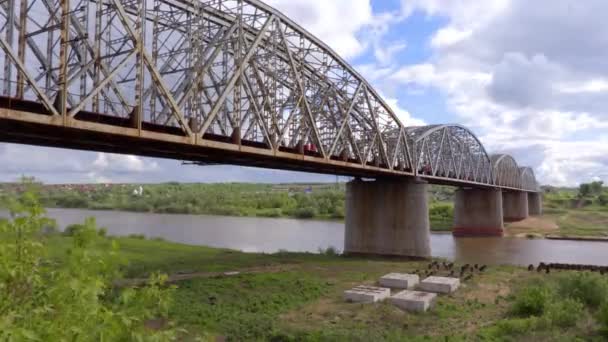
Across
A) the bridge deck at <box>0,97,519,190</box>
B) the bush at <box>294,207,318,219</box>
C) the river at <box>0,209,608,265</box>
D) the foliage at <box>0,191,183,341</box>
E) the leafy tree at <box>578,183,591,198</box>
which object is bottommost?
the river at <box>0,209,608,265</box>

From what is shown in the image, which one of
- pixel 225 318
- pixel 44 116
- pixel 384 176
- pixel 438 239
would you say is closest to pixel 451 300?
pixel 225 318

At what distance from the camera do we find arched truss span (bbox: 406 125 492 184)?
2239 inches

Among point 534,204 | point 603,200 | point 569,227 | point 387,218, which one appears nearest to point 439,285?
point 387,218

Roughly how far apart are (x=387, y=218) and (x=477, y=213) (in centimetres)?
4650

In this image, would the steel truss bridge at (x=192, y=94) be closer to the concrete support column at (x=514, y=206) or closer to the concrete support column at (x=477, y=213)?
the concrete support column at (x=477, y=213)

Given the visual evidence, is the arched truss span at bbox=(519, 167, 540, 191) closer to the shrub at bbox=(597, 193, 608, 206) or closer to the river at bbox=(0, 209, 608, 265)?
the shrub at bbox=(597, 193, 608, 206)

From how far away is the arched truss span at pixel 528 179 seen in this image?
130900mm

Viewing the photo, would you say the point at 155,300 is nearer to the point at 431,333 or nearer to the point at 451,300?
the point at 431,333

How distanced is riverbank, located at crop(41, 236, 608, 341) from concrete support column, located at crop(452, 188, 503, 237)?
5570cm

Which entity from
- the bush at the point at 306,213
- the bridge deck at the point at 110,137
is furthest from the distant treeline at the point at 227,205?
the bridge deck at the point at 110,137

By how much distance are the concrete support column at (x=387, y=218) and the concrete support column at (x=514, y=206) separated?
7773cm

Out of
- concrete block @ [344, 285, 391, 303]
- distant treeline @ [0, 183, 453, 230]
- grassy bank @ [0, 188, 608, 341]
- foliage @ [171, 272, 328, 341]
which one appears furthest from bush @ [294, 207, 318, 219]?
concrete block @ [344, 285, 391, 303]

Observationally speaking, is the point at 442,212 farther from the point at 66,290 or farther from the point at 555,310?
the point at 66,290

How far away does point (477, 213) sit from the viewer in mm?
87188
